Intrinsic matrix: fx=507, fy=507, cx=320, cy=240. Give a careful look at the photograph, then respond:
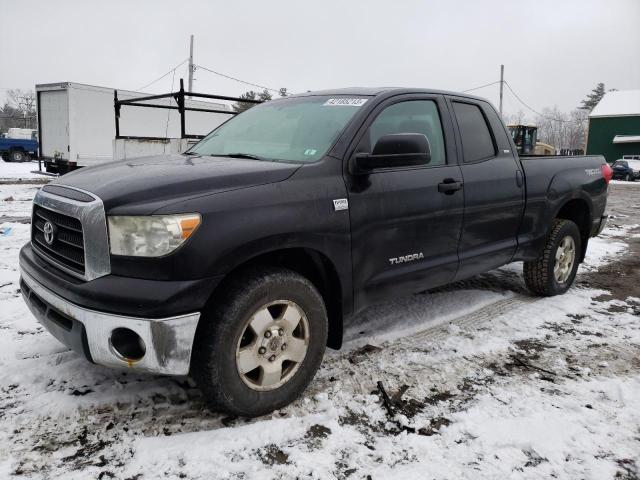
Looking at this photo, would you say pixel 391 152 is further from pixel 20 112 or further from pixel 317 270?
pixel 20 112

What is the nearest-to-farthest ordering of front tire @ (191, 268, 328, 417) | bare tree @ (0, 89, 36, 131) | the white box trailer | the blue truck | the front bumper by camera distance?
the front bumper, front tire @ (191, 268, 328, 417), the white box trailer, the blue truck, bare tree @ (0, 89, 36, 131)

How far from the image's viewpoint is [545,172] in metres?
4.50

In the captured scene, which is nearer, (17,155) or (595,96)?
(17,155)

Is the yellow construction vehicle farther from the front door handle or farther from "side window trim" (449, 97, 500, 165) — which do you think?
the front door handle

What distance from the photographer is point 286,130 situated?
3.38 metres

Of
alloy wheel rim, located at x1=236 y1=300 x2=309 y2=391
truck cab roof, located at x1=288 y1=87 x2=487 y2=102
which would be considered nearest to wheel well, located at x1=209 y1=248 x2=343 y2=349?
alloy wheel rim, located at x1=236 y1=300 x2=309 y2=391

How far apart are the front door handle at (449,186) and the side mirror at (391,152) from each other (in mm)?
580

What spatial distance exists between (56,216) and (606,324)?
4167mm

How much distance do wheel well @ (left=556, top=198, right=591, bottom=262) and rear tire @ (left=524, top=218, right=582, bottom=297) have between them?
11cm

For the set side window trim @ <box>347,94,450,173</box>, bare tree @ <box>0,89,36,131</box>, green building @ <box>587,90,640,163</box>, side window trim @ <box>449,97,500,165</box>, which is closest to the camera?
side window trim @ <box>347,94,450,173</box>

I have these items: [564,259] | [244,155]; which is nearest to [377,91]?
[244,155]

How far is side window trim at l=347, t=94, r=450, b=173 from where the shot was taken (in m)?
3.04

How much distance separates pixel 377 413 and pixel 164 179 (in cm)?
166

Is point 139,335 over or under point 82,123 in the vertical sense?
under
